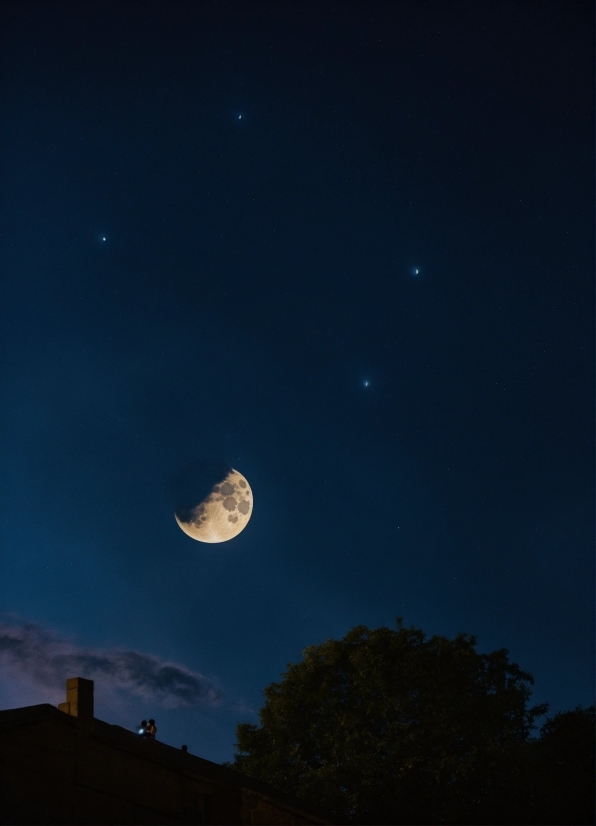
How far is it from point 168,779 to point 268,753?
501 inches

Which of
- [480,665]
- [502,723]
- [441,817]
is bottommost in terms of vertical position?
[441,817]

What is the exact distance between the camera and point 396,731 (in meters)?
29.8

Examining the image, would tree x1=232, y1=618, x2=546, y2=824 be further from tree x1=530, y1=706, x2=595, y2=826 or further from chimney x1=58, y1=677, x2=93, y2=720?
chimney x1=58, y1=677, x2=93, y2=720

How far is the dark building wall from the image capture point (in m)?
17.1

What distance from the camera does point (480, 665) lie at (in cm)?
3216

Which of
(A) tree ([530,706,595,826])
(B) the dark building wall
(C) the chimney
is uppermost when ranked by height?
(A) tree ([530,706,595,826])

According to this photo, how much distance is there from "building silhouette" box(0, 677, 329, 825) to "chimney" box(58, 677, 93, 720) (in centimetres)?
3

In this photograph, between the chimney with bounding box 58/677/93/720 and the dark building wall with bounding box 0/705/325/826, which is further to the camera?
the chimney with bounding box 58/677/93/720

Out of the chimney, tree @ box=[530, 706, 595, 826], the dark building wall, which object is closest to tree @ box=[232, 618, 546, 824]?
tree @ box=[530, 706, 595, 826]

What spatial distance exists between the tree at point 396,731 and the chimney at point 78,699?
13.7 m

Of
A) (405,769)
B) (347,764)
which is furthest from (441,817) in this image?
(347,764)

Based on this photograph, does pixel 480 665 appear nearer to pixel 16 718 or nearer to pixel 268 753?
pixel 268 753

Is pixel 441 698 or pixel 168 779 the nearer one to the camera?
pixel 168 779

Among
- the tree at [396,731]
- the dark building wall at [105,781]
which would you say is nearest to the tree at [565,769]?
the tree at [396,731]
